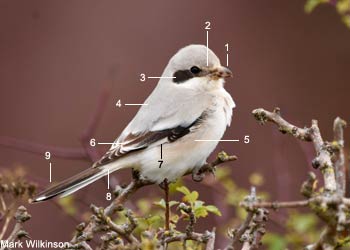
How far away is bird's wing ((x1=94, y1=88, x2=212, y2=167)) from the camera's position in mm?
2777

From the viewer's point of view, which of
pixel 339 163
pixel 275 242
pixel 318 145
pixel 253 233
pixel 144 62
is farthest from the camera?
pixel 144 62

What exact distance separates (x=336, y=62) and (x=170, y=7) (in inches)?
51.5

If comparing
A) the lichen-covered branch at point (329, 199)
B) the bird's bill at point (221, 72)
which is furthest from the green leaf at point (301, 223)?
the lichen-covered branch at point (329, 199)

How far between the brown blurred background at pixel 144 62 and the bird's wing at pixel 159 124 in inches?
73.9

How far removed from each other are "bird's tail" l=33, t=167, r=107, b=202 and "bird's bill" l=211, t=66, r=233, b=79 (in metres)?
0.67

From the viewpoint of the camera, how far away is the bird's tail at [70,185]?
8.36 ft

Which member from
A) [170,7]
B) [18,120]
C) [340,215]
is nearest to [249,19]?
[170,7]

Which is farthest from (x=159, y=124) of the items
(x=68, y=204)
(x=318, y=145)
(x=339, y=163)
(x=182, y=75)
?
(x=339, y=163)

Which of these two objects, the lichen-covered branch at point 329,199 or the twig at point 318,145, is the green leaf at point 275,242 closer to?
the twig at point 318,145

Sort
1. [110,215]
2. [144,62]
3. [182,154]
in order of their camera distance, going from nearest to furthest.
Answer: [110,215] → [182,154] → [144,62]

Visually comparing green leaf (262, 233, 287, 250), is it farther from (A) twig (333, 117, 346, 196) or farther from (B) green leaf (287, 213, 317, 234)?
(A) twig (333, 117, 346, 196)

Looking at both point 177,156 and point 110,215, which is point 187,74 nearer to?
point 177,156

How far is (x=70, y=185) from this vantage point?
8.71ft

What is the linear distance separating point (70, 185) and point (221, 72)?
83cm
